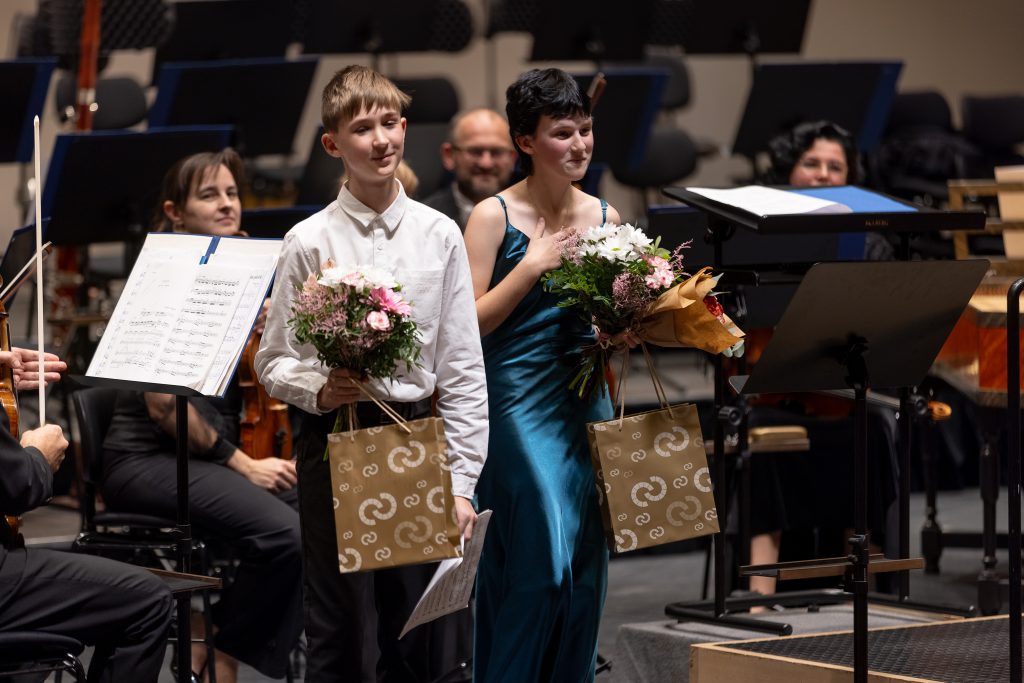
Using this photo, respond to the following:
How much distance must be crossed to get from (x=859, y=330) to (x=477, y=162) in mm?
2306

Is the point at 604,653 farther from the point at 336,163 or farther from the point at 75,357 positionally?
the point at 75,357

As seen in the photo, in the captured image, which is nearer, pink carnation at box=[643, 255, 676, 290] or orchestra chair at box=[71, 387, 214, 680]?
pink carnation at box=[643, 255, 676, 290]

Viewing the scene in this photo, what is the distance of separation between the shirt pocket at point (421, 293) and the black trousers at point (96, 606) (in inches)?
30.2

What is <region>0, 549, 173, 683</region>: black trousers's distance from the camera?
9.25ft

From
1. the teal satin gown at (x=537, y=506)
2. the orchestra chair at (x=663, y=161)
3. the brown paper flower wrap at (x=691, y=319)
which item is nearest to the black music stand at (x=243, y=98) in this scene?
the orchestra chair at (x=663, y=161)

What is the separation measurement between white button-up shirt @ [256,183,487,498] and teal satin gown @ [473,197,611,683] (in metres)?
0.23

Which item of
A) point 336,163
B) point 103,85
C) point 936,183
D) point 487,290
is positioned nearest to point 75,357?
point 336,163

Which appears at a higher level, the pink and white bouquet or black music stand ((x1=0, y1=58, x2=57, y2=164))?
black music stand ((x1=0, y1=58, x2=57, y2=164))

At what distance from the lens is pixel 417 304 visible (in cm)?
289

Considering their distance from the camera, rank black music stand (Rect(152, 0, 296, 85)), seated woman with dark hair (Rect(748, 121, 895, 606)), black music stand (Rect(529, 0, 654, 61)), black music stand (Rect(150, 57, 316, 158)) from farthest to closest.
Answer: black music stand (Rect(529, 0, 654, 61)), black music stand (Rect(152, 0, 296, 85)), black music stand (Rect(150, 57, 316, 158)), seated woman with dark hair (Rect(748, 121, 895, 606))

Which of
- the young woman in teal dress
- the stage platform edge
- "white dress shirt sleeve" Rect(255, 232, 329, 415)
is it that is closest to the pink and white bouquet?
"white dress shirt sleeve" Rect(255, 232, 329, 415)

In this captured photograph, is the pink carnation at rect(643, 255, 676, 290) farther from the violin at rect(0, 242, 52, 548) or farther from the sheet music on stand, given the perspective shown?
the violin at rect(0, 242, 52, 548)

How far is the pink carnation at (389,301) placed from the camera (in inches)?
105

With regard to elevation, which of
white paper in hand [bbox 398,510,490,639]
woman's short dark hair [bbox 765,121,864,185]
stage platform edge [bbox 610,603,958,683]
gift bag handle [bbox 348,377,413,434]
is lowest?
stage platform edge [bbox 610,603,958,683]
